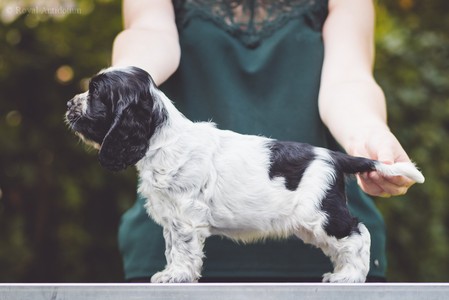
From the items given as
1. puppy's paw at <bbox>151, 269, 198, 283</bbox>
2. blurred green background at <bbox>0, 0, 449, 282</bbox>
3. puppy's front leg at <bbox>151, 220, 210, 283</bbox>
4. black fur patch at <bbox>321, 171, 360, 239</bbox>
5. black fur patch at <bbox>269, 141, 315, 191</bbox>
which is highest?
black fur patch at <bbox>269, 141, 315, 191</bbox>

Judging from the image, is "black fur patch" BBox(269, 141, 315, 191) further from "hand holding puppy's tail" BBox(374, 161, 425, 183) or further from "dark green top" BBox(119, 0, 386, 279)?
"dark green top" BBox(119, 0, 386, 279)

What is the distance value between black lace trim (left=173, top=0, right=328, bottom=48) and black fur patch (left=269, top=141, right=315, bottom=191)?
110 centimetres

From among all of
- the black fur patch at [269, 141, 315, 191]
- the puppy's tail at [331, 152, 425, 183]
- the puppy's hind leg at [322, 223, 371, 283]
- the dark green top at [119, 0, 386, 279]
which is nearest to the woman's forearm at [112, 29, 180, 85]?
the dark green top at [119, 0, 386, 279]

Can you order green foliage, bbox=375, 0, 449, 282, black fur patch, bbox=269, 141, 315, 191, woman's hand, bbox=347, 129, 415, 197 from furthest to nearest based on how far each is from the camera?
green foliage, bbox=375, 0, 449, 282
woman's hand, bbox=347, 129, 415, 197
black fur patch, bbox=269, 141, 315, 191

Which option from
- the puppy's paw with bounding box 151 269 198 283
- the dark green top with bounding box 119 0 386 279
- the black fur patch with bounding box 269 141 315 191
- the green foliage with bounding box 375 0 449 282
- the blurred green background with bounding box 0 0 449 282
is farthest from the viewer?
the green foliage with bounding box 375 0 449 282

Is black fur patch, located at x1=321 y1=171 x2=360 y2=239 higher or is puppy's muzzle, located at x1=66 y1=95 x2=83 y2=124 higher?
puppy's muzzle, located at x1=66 y1=95 x2=83 y2=124

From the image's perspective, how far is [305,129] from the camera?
2836 mm

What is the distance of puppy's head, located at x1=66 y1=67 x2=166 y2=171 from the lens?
6.00 ft

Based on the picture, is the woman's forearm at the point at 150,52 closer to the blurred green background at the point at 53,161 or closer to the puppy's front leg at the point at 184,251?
the puppy's front leg at the point at 184,251

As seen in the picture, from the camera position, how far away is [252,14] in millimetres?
2959

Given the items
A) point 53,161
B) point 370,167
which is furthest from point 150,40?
point 53,161

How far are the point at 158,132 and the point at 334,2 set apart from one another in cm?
139

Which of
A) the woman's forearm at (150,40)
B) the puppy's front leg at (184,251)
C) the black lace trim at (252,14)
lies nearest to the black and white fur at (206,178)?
the puppy's front leg at (184,251)

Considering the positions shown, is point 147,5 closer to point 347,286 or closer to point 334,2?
point 334,2
